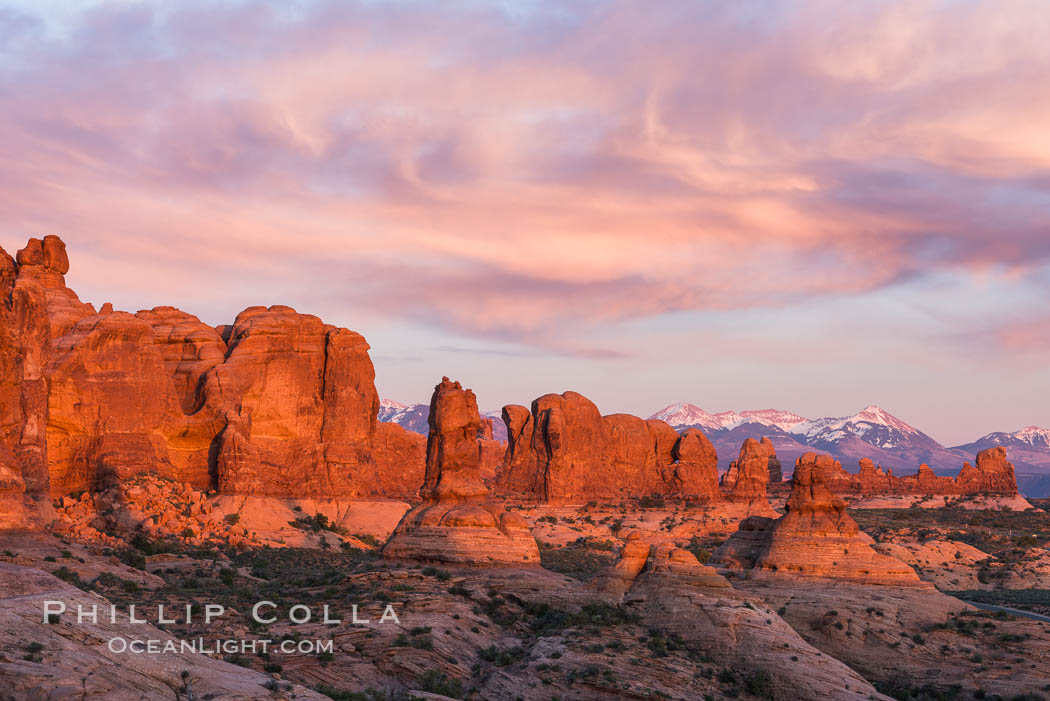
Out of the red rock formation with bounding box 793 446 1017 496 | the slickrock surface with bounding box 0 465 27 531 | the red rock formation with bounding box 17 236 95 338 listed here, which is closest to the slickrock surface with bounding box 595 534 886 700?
the slickrock surface with bounding box 0 465 27 531

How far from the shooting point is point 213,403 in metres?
89.1

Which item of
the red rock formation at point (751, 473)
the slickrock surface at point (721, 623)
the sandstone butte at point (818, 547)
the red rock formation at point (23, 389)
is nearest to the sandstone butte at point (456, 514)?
the slickrock surface at point (721, 623)

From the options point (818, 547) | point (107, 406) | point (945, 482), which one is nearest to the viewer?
point (818, 547)

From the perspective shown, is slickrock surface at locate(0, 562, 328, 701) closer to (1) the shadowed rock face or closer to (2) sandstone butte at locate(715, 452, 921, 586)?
(2) sandstone butte at locate(715, 452, 921, 586)

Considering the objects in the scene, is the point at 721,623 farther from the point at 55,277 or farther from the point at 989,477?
the point at 989,477

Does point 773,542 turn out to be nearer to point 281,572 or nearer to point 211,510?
point 281,572

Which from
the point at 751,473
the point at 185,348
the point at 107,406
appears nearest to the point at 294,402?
the point at 185,348

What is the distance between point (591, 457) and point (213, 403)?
51.0 metres

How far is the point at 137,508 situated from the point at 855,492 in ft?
359

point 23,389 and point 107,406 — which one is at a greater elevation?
point 107,406

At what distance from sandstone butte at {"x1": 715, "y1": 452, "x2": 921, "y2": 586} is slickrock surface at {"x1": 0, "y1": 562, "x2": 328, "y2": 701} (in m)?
31.7

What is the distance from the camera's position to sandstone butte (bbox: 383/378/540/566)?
4425 cm

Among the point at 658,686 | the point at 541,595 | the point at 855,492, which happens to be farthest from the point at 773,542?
the point at 855,492

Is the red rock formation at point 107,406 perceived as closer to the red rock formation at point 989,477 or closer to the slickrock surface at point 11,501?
the slickrock surface at point 11,501
